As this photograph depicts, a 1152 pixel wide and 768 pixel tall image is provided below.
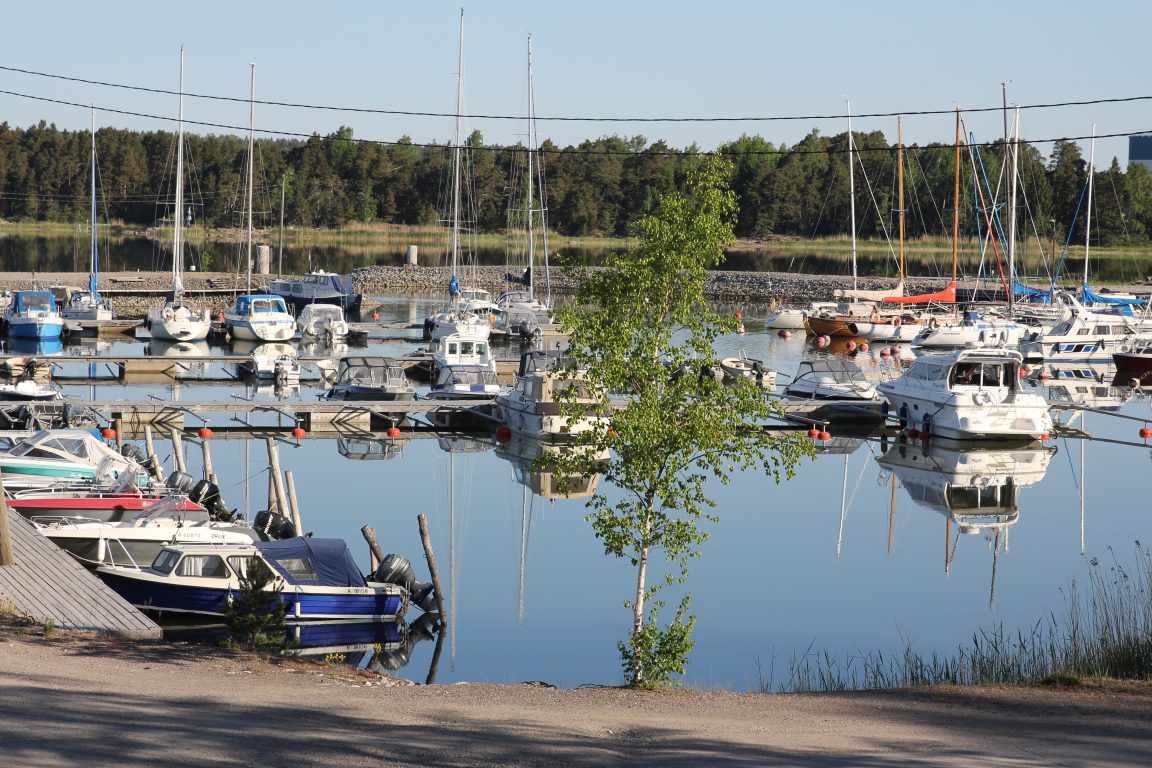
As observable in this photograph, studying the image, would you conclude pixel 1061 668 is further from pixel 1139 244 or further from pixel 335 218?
pixel 335 218

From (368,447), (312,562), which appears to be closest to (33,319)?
(368,447)

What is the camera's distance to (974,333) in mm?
65688

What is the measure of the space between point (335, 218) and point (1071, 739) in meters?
145

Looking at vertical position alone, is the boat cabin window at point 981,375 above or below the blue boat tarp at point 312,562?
above

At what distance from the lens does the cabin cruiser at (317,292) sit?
75188mm

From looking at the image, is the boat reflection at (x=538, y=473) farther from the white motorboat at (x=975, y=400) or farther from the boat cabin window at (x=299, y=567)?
the white motorboat at (x=975, y=400)

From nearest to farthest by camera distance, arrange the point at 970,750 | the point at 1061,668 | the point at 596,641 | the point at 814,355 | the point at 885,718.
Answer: the point at 970,750, the point at 885,718, the point at 1061,668, the point at 596,641, the point at 814,355

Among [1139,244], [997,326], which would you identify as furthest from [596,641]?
[1139,244]

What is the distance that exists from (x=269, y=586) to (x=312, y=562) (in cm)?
103

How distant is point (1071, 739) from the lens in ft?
41.8

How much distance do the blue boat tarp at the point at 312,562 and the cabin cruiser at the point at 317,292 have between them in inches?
2157

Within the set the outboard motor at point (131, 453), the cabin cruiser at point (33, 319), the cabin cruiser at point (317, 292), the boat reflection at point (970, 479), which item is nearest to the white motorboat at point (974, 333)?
the boat reflection at point (970, 479)

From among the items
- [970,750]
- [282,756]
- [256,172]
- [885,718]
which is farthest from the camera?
[256,172]

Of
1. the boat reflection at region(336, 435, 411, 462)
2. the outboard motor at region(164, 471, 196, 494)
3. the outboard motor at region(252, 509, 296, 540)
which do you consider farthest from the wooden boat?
the boat reflection at region(336, 435, 411, 462)
